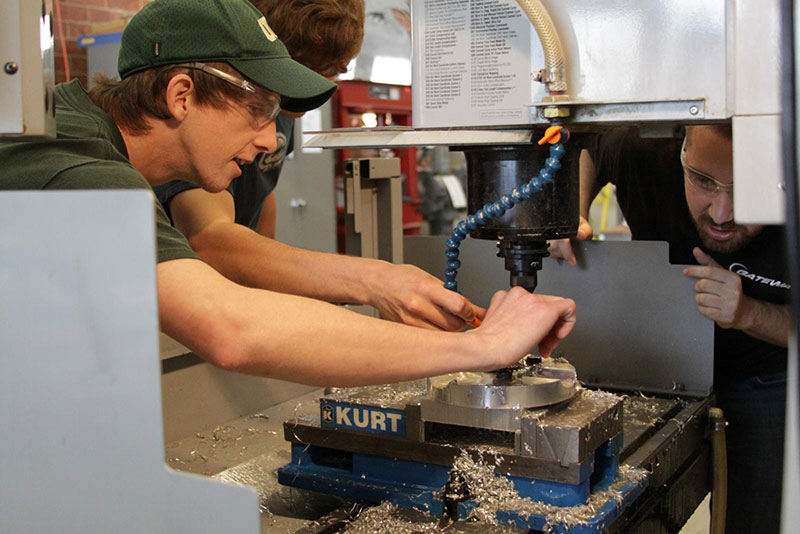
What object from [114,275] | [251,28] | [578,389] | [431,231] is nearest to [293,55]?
[251,28]

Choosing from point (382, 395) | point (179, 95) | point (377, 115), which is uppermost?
point (377, 115)

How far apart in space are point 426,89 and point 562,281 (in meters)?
0.82

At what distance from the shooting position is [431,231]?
5.28 m

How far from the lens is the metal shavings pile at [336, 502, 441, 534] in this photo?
940mm

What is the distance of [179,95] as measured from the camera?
108 cm

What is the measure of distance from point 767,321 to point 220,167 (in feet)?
3.46

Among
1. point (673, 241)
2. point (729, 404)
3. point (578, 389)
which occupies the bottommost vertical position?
point (729, 404)

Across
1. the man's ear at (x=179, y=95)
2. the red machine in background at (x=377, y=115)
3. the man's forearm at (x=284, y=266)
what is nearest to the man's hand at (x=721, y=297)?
the man's forearm at (x=284, y=266)

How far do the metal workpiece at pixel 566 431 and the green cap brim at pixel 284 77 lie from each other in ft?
1.75

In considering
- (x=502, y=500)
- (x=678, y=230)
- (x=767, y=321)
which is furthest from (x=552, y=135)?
(x=678, y=230)

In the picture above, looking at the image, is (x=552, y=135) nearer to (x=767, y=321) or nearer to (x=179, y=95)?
(x=179, y=95)

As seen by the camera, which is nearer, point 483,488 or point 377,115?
point 483,488

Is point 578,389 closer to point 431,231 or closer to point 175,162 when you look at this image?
point 175,162

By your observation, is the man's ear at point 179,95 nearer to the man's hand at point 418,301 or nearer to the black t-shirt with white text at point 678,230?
the man's hand at point 418,301
